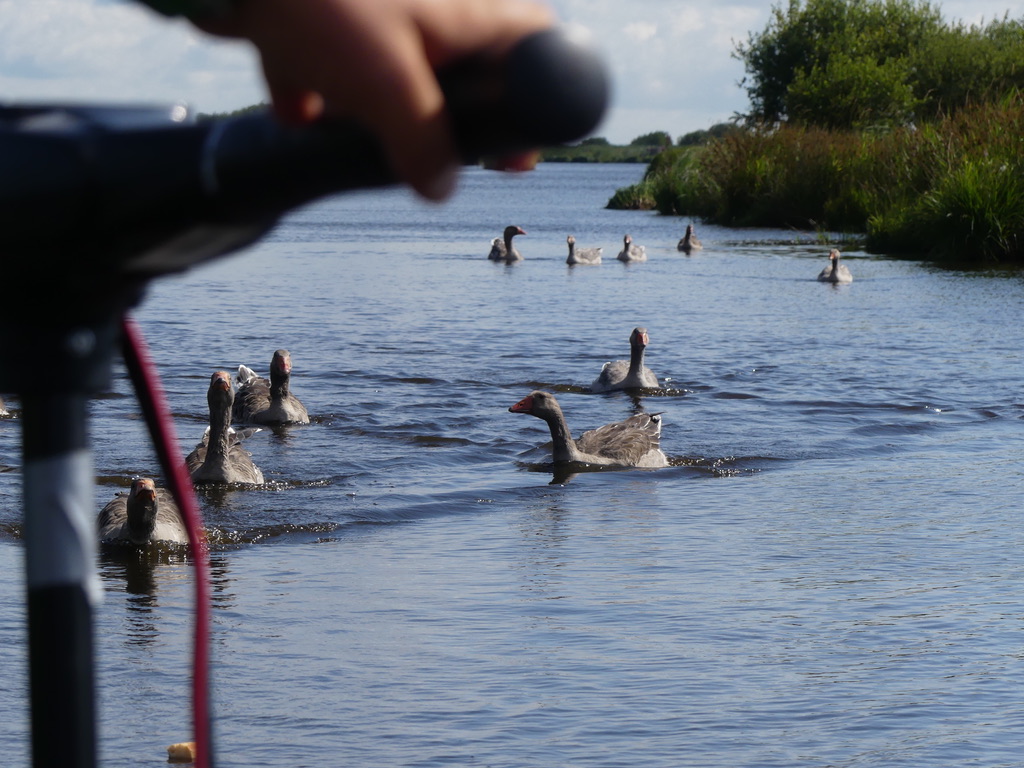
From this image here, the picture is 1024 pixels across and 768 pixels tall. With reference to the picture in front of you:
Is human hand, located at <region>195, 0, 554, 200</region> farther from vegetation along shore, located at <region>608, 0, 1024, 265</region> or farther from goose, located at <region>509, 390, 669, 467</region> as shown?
vegetation along shore, located at <region>608, 0, 1024, 265</region>

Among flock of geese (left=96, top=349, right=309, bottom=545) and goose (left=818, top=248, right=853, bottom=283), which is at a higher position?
goose (left=818, top=248, right=853, bottom=283)

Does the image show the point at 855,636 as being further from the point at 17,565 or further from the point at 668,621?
the point at 17,565

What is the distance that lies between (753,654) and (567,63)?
5477 millimetres

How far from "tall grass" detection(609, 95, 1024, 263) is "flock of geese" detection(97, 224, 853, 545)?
16.5 m

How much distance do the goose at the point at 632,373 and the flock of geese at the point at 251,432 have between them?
0.01 metres

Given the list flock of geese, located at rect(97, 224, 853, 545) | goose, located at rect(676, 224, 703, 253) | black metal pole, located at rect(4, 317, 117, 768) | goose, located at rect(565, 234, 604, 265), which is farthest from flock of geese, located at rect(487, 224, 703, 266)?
black metal pole, located at rect(4, 317, 117, 768)

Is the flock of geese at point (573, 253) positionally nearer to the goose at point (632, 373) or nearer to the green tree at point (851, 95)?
the goose at point (632, 373)

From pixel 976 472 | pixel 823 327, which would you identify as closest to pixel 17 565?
pixel 976 472

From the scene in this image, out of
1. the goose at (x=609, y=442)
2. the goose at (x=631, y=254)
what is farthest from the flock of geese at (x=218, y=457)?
the goose at (x=631, y=254)

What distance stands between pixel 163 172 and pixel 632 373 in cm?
1385

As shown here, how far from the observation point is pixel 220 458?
1004cm

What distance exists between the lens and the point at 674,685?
18.5 ft

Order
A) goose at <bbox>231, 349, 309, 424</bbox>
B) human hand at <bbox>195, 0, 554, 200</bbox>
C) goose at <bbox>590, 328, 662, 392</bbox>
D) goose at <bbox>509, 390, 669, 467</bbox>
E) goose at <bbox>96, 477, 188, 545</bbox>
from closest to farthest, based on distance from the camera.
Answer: human hand at <bbox>195, 0, 554, 200</bbox> < goose at <bbox>96, 477, 188, 545</bbox> < goose at <bbox>509, 390, 669, 467</bbox> < goose at <bbox>231, 349, 309, 424</bbox> < goose at <bbox>590, 328, 662, 392</bbox>

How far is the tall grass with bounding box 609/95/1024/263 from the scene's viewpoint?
2902 centimetres
